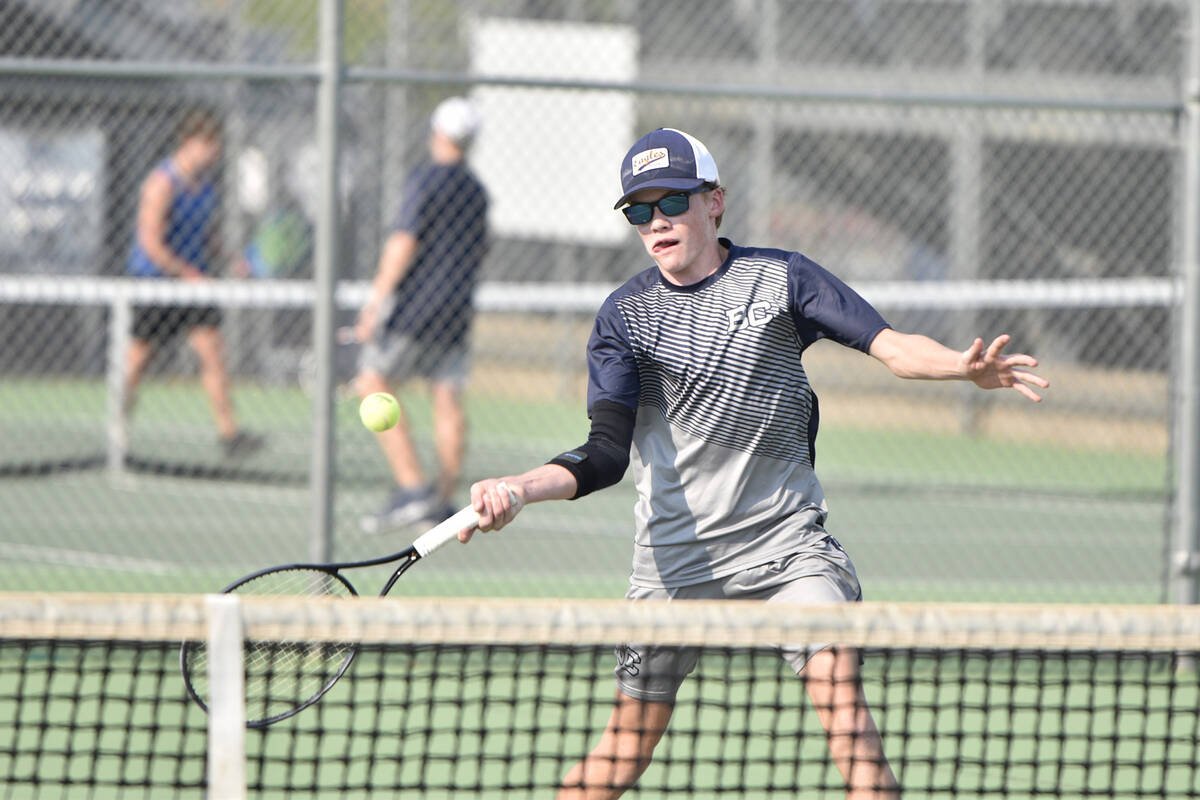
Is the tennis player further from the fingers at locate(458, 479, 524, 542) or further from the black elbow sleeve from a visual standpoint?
the fingers at locate(458, 479, 524, 542)

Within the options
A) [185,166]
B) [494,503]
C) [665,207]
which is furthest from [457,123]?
[494,503]

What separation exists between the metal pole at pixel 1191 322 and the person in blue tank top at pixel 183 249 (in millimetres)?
4905

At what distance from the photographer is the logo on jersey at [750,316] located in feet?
10.2

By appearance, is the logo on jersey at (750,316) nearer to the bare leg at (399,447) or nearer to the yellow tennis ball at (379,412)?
the yellow tennis ball at (379,412)

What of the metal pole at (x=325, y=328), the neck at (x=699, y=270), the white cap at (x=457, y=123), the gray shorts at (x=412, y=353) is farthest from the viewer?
the gray shorts at (x=412, y=353)

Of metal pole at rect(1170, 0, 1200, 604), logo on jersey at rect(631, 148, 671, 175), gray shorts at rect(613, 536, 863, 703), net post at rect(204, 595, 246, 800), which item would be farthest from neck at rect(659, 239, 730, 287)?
metal pole at rect(1170, 0, 1200, 604)

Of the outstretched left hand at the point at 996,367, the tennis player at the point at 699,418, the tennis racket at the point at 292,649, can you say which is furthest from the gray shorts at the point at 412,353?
the outstretched left hand at the point at 996,367

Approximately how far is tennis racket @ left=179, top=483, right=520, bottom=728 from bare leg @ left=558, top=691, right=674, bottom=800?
1.68 ft

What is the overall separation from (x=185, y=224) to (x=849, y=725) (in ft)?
20.3

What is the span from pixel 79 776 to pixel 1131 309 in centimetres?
820

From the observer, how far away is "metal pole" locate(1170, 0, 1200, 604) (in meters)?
4.95

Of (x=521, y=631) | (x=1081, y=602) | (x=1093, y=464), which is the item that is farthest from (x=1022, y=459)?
(x=521, y=631)

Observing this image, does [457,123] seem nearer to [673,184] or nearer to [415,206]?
[415,206]

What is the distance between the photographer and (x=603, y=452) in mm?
3055
